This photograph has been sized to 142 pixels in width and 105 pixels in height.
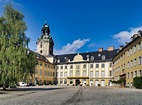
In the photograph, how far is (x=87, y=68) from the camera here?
73.3 m

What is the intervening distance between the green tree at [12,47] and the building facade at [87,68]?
157 feet

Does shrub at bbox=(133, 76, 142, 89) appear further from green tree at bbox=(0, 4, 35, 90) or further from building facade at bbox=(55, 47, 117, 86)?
building facade at bbox=(55, 47, 117, 86)

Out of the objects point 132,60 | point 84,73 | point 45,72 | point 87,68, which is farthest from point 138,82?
point 84,73

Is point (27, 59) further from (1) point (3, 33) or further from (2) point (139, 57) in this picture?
(2) point (139, 57)

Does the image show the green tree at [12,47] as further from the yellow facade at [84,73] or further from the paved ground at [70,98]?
the yellow facade at [84,73]

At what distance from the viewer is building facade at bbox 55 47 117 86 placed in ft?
230

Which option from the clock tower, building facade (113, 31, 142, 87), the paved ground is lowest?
the paved ground

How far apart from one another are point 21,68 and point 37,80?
3938 centimetres

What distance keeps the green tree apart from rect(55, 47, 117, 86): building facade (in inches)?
1887

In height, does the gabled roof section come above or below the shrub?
above

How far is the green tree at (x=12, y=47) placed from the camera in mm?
22531

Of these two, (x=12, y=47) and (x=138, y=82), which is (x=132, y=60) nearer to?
(x=138, y=82)

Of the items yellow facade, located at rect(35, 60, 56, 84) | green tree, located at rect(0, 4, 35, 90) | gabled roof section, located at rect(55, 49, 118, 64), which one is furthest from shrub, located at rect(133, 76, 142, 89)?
gabled roof section, located at rect(55, 49, 118, 64)

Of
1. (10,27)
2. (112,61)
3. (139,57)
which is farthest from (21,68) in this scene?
(112,61)
